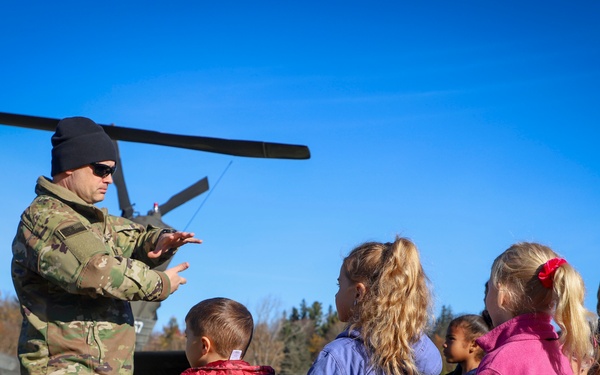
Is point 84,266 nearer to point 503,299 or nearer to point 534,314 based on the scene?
point 503,299

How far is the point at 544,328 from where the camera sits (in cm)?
307

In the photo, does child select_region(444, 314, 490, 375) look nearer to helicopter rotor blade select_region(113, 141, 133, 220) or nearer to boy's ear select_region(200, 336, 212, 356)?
boy's ear select_region(200, 336, 212, 356)

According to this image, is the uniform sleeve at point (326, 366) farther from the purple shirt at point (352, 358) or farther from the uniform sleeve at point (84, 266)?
the uniform sleeve at point (84, 266)

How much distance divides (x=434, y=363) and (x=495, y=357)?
0.28 metres

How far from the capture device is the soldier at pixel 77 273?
314cm

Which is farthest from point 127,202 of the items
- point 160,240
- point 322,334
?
point 322,334

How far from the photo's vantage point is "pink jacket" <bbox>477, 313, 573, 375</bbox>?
2.95 meters

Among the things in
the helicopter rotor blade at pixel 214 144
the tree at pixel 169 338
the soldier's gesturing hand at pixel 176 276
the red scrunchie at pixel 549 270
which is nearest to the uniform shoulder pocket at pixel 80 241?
the soldier's gesturing hand at pixel 176 276

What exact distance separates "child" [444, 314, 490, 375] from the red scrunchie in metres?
2.15

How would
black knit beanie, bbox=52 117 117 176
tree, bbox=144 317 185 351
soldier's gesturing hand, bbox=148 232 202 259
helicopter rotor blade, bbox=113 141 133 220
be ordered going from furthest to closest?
tree, bbox=144 317 185 351 < helicopter rotor blade, bbox=113 141 133 220 < soldier's gesturing hand, bbox=148 232 202 259 < black knit beanie, bbox=52 117 117 176

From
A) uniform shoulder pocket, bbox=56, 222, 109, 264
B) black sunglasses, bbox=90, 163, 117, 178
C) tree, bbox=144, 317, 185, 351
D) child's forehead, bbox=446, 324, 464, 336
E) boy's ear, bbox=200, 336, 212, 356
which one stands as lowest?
boy's ear, bbox=200, 336, 212, 356

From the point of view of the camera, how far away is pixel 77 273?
3104 millimetres

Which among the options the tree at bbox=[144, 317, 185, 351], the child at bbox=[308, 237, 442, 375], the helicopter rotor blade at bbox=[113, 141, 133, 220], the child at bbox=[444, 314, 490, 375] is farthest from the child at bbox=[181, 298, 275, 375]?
the tree at bbox=[144, 317, 185, 351]

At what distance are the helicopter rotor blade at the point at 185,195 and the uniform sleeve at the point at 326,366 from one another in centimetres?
2061
